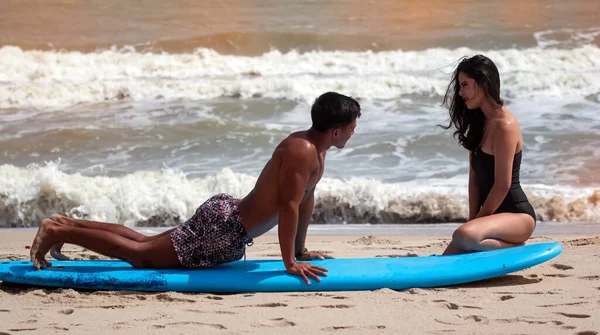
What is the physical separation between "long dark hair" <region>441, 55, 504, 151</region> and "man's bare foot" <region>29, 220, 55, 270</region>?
202 cm

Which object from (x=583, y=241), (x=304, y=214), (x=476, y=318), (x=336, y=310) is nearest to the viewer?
(x=476, y=318)

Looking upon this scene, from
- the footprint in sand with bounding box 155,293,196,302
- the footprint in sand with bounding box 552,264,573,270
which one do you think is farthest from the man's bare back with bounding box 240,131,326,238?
the footprint in sand with bounding box 552,264,573,270

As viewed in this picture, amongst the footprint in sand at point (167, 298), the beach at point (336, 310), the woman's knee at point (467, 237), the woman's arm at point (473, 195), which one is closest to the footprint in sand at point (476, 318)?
the beach at point (336, 310)

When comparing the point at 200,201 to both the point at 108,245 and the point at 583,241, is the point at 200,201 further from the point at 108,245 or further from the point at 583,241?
the point at 583,241

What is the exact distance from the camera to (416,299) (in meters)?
3.33

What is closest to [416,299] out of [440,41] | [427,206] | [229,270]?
[229,270]

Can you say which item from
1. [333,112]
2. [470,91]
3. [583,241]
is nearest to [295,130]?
[583,241]

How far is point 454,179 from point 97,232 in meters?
4.70

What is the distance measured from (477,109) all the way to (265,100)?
809cm

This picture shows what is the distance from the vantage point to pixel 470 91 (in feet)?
12.7

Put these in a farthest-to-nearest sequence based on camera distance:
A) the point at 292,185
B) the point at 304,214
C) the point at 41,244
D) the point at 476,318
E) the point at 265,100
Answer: the point at 265,100 < the point at 304,214 < the point at 41,244 < the point at 292,185 < the point at 476,318

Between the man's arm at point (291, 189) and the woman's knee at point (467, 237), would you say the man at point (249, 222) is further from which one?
the woman's knee at point (467, 237)

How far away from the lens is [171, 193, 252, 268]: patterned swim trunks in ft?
11.8

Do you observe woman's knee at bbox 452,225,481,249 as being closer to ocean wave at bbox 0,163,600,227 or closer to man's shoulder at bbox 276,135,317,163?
man's shoulder at bbox 276,135,317,163
